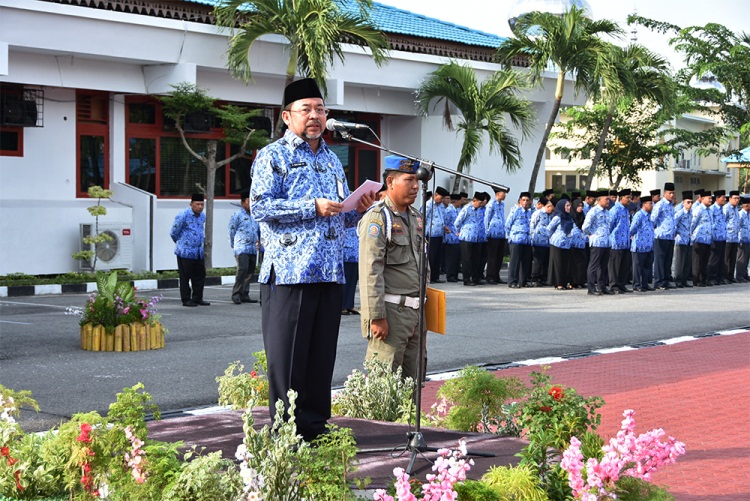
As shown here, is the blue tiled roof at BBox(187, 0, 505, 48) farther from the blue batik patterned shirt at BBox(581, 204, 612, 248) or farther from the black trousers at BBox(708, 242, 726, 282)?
the black trousers at BBox(708, 242, 726, 282)

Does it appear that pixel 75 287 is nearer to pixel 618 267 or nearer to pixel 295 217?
pixel 618 267

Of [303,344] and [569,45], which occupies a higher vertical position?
[569,45]

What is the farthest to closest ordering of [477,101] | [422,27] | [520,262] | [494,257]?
[422,27] → [477,101] → [494,257] → [520,262]

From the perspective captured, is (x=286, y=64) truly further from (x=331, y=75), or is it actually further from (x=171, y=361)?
(x=171, y=361)

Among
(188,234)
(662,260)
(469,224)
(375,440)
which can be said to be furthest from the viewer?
(469,224)

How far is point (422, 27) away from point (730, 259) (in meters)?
10.7

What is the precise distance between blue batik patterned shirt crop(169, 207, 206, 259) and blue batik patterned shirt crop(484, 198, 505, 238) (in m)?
8.67

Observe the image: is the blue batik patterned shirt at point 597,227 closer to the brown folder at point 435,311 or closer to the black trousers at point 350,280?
the black trousers at point 350,280

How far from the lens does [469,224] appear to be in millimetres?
24641

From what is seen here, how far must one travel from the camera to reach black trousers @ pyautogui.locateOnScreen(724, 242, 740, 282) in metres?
26.4

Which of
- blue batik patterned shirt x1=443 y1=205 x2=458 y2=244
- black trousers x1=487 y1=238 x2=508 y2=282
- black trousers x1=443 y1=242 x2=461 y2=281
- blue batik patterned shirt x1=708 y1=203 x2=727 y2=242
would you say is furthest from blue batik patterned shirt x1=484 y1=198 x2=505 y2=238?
blue batik patterned shirt x1=708 y1=203 x2=727 y2=242

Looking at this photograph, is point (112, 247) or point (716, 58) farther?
point (716, 58)

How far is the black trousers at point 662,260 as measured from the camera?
24031mm

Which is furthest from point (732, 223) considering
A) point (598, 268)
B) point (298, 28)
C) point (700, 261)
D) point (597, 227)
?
point (298, 28)
